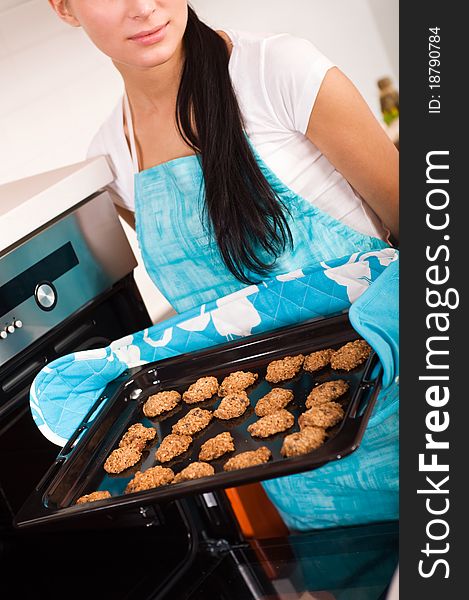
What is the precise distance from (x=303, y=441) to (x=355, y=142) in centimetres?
54

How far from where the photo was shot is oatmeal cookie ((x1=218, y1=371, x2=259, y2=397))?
1062 mm

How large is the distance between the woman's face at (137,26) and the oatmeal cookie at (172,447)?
566 mm

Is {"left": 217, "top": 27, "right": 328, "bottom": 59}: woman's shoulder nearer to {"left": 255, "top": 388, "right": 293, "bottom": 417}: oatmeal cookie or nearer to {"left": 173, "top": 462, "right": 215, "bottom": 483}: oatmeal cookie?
{"left": 255, "top": 388, "right": 293, "bottom": 417}: oatmeal cookie

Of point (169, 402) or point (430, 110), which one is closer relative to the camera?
point (430, 110)

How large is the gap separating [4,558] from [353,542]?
54 centimetres

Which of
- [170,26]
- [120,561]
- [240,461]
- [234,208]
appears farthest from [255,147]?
[120,561]

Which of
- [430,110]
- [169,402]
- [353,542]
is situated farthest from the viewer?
[169,402]

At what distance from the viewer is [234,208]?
1.24m

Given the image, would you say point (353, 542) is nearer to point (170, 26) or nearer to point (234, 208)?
point (234, 208)

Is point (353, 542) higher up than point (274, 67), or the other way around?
point (274, 67)

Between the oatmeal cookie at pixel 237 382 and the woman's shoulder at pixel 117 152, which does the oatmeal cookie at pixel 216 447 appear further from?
the woman's shoulder at pixel 117 152

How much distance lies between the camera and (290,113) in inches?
48.3

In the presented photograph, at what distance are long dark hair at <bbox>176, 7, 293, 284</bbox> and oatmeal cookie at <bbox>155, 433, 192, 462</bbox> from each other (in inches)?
14.6

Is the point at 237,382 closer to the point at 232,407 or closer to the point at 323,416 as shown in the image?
the point at 232,407
